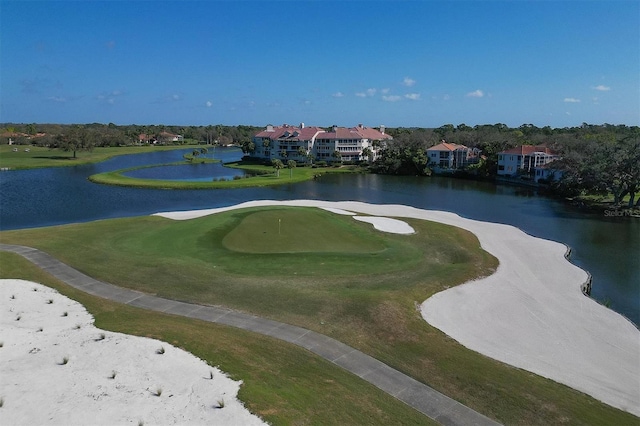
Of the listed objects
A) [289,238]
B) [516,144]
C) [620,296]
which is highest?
[516,144]

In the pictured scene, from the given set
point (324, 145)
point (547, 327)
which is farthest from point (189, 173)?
point (547, 327)

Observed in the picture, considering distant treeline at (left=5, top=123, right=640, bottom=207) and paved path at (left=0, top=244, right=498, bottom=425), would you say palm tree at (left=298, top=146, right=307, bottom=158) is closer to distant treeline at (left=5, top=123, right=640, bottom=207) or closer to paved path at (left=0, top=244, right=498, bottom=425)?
distant treeline at (left=5, top=123, right=640, bottom=207)

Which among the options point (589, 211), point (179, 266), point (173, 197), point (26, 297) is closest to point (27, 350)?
point (26, 297)

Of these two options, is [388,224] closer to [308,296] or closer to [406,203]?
[406,203]

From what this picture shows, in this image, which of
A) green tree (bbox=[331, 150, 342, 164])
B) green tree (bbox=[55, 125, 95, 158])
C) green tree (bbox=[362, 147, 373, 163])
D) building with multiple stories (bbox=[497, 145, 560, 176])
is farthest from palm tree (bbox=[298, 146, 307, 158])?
green tree (bbox=[55, 125, 95, 158])

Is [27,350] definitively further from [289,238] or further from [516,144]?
[516,144]

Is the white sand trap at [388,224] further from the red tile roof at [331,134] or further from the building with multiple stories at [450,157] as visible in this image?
the red tile roof at [331,134]
